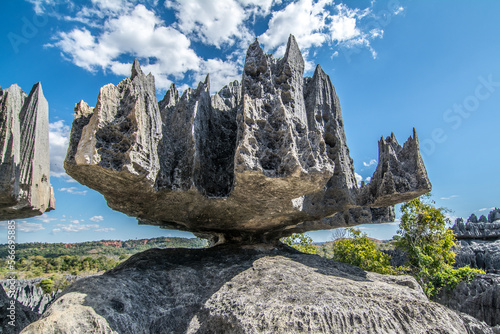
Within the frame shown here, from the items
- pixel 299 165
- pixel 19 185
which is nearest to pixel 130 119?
pixel 299 165

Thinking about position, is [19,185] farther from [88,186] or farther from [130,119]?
[130,119]

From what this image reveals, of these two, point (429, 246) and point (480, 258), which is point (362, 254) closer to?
point (429, 246)

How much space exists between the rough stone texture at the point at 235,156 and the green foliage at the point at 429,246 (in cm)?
1480

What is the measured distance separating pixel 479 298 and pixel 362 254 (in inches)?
314

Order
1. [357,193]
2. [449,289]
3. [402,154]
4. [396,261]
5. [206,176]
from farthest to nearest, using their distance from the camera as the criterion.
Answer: [396,261] → [449,289] → [357,193] → [402,154] → [206,176]

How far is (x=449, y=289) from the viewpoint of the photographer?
22188 mm

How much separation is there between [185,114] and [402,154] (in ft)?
23.0

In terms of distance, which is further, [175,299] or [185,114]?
[185,114]

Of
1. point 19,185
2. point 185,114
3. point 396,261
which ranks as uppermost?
point 185,114

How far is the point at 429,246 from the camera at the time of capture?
72.5ft

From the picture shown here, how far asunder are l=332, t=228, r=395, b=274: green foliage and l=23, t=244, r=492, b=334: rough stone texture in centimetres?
1654

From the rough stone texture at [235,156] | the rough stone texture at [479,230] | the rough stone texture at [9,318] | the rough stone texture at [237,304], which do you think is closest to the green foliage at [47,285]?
the rough stone texture at [9,318]

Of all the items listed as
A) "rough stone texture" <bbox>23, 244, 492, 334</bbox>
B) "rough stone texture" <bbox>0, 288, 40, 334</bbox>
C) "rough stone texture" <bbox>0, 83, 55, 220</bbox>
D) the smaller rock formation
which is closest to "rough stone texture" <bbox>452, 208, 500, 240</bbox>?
the smaller rock formation

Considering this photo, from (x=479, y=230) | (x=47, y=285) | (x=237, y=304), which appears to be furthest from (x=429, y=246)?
(x=47, y=285)
